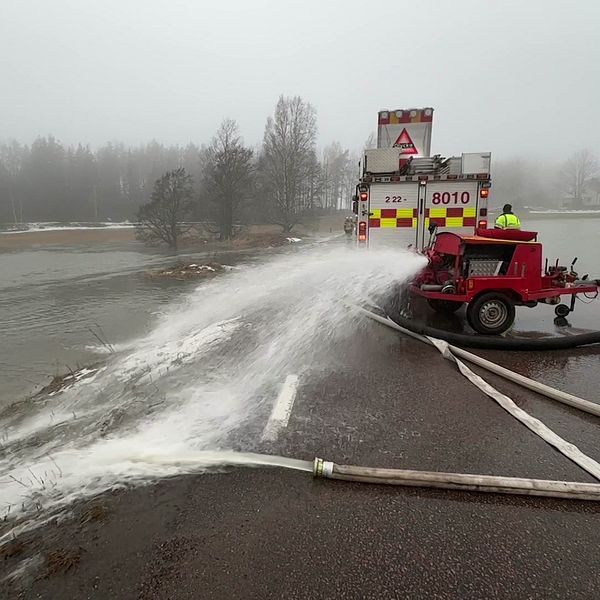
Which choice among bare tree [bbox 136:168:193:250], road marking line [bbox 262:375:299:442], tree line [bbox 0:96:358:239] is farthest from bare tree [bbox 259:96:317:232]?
road marking line [bbox 262:375:299:442]

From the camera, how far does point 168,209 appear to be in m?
30.4

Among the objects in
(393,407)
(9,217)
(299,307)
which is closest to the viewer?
(393,407)

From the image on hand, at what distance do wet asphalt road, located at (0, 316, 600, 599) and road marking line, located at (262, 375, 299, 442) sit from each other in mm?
120

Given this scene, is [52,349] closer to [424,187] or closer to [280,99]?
[424,187]

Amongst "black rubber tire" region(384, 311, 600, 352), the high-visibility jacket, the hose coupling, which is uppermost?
the high-visibility jacket

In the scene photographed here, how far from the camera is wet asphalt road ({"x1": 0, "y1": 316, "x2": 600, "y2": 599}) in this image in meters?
1.92

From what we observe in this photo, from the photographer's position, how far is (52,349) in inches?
303

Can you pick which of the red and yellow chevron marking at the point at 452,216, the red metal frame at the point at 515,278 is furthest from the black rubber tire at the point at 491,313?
the red and yellow chevron marking at the point at 452,216

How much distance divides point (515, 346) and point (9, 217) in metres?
90.4

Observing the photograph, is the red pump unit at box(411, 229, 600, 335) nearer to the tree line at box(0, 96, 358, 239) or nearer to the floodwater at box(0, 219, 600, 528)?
the floodwater at box(0, 219, 600, 528)

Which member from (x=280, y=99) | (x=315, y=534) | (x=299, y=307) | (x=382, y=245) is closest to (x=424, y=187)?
(x=382, y=245)

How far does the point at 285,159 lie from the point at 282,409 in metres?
39.7

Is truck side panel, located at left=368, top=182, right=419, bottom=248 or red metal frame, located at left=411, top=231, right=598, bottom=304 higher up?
truck side panel, located at left=368, top=182, right=419, bottom=248

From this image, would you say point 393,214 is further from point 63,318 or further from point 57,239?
point 57,239
